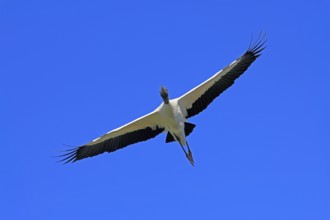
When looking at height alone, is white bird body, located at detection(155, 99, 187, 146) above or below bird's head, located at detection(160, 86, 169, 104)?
below

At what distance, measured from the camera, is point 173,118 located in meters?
31.3

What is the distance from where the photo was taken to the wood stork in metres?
31.4

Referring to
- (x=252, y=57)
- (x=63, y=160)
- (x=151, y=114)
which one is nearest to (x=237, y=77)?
(x=252, y=57)

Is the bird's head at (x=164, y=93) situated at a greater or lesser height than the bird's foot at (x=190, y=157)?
greater

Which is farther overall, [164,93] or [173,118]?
[173,118]

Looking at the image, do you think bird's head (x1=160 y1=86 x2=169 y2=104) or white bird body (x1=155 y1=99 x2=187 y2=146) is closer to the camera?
bird's head (x1=160 y1=86 x2=169 y2=104)

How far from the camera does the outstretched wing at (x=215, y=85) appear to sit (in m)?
31.7

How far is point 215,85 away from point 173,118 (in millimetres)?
1611

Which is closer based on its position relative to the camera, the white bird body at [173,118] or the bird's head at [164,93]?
the bird's head at [164,93]

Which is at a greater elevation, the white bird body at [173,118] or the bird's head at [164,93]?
the bird's head at [164,93]

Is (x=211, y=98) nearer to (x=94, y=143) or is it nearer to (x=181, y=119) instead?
(x=181, y=119)

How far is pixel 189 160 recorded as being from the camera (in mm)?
32000

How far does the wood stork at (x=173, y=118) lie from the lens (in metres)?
31.4

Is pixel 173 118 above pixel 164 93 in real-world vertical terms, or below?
below
